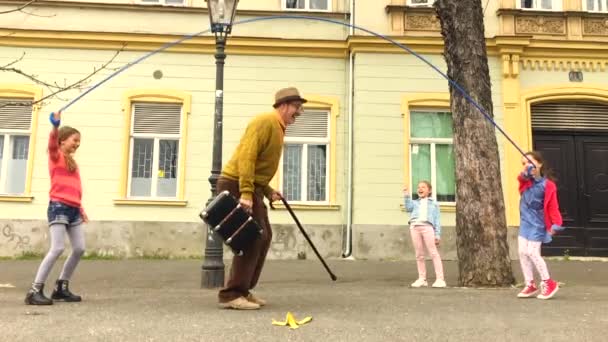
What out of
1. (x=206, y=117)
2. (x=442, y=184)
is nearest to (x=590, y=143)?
(x=442, y=184)

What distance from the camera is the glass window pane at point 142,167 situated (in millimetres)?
11820

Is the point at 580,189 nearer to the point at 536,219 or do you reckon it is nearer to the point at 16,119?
the point at 536,219

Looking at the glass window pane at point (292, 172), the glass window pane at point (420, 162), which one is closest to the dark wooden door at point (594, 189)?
the glass window pane at point (420, 162)

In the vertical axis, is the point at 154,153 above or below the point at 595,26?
below

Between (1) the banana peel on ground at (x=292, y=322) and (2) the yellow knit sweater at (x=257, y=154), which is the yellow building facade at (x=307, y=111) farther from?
(1) the banana peel on ground at (x=292, y=322)

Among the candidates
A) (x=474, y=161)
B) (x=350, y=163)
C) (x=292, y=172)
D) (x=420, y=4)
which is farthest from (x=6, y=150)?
(x=474, y=161)

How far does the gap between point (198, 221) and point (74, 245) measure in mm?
6244

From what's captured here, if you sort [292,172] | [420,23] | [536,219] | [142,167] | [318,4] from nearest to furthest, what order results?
[536,219]
[142,167]
[292,172]
[420,23]
[318,4]

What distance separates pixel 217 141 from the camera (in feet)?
23.3

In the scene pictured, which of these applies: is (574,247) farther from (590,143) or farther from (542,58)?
(542,58)

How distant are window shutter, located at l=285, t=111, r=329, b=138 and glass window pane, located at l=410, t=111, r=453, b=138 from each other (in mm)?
1997

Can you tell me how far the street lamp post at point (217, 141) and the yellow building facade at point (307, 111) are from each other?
15.2 ft

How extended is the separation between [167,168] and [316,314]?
26.5 ft

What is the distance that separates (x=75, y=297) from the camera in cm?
532
